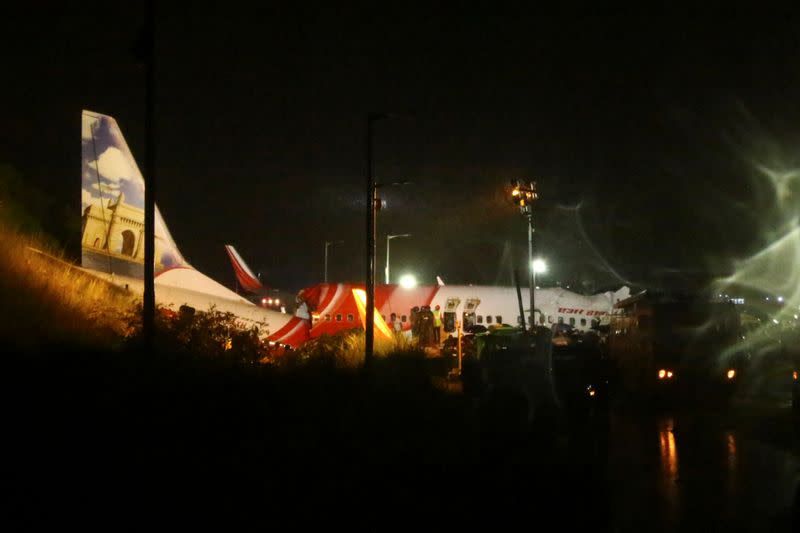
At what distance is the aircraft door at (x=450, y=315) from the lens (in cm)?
3853

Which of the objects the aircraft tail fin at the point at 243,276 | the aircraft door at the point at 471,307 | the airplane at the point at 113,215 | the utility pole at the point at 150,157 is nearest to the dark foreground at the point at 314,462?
the utility pole at the point at 150,157

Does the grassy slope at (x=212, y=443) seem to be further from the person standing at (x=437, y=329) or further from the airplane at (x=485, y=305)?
the airplane at (x=485, y=305)

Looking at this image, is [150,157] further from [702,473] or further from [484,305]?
[484,305]

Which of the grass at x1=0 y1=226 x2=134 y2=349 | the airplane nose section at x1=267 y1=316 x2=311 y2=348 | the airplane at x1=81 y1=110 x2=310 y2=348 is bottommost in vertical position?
the airplane nose section at x1=267 y1=316 x2=311 y2=348

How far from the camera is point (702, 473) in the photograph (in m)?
10.6

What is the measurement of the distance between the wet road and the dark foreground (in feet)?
0.11

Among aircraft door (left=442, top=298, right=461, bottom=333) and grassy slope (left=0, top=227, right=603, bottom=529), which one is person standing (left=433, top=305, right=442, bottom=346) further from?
grassy slope (left=0, top=227, right=603, bottom=529)

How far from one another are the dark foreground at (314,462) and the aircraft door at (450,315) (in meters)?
24.7

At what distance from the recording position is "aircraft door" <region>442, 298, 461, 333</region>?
38531 mm

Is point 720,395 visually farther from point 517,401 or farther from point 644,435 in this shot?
point 517,401

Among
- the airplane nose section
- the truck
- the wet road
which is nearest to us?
the wet road

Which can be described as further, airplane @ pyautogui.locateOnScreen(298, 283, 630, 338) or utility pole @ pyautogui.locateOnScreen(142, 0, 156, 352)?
airplane @ pyautogui.locateOnScreen(298, 283, 630, 338)

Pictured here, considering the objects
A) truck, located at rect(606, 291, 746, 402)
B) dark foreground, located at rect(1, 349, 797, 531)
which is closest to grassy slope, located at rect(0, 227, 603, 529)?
dark foreground, located at rect(1, 349, 797, 531)

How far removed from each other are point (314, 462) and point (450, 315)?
1181 inches
